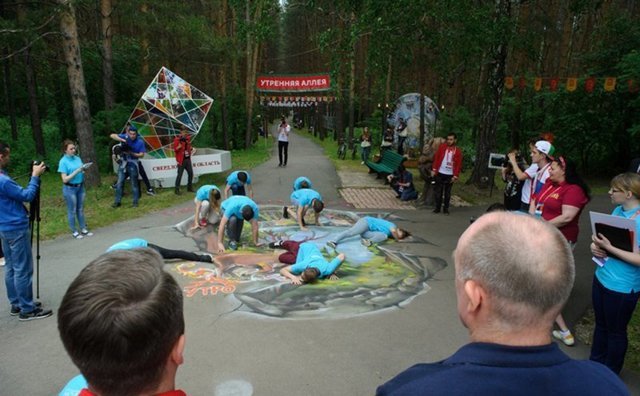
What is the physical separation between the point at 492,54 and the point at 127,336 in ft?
38.0

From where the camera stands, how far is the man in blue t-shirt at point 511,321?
43.4 inches

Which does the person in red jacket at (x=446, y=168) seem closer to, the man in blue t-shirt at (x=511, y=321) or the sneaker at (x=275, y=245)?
the sneaker at (x=275, y=245)

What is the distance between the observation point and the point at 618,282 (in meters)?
3.30

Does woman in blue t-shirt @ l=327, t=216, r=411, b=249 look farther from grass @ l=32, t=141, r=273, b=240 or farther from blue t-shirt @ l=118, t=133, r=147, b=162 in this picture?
blue t-shirt @ l=118, t=133, r=147, b=162

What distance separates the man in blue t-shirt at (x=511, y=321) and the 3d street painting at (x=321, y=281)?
3.51 m

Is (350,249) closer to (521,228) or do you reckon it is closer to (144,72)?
(521,228)

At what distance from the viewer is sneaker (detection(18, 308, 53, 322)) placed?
177 inches

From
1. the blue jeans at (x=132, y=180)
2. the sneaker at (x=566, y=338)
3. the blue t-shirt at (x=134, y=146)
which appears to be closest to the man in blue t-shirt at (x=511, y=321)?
the sneaker at (x=566, y=338)

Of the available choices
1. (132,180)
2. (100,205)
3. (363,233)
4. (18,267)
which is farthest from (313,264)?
(100,205)

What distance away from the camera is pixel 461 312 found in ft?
4.40

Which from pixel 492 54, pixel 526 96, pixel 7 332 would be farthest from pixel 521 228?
pixel 526 96

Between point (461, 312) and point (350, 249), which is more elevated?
point (461, 312)

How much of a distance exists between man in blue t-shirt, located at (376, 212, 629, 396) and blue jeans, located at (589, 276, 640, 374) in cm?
258

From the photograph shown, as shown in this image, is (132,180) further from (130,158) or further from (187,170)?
(187,170)
